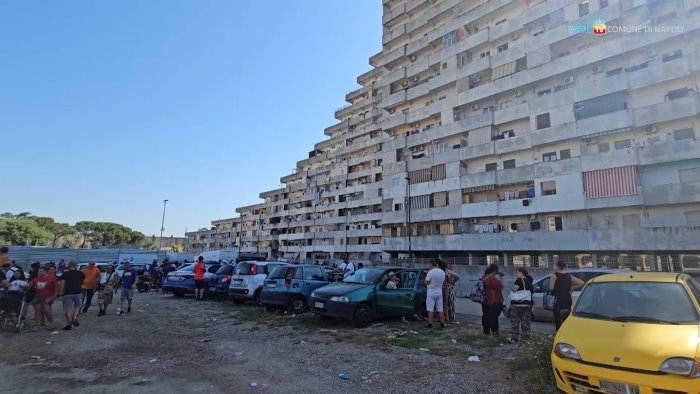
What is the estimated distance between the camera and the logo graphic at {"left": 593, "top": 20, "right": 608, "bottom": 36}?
29.0 m

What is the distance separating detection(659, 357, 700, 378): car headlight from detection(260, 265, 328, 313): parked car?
9.50 metres

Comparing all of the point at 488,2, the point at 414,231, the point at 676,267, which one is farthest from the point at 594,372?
the point at 488,2

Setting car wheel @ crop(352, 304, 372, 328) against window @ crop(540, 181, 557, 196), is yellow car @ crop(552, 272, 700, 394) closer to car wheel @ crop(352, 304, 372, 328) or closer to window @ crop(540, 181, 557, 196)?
car wheel @ crop(352, 304, 372, 328)

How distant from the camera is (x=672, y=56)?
26438mm

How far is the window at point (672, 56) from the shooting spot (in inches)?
1027

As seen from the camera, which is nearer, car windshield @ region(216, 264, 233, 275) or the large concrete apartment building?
car windshield @ region(216, 264, 233, 275)

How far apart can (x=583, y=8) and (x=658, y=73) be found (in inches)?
346

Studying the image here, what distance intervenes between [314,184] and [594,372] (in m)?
66.7

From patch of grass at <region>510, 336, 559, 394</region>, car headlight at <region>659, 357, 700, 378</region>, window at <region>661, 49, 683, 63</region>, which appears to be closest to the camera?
car headlight at <region>659, 357, 700, 378</region>

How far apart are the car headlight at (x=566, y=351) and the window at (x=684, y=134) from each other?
2867 cm

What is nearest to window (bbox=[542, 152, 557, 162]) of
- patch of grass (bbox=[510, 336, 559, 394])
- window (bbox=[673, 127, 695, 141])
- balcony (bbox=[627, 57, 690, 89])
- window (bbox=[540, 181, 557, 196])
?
window (bbox=[540, 181, 557, 196])

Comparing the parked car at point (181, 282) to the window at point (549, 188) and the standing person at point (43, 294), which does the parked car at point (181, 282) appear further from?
the window at point (549, 188)

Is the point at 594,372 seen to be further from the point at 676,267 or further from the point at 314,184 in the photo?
the point at 314,184

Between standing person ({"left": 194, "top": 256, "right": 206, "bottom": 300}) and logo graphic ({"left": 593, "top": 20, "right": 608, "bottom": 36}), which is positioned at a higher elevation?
logo graphic ({"left": 593, "top": 20, "right": 608, "bottom": 36})
